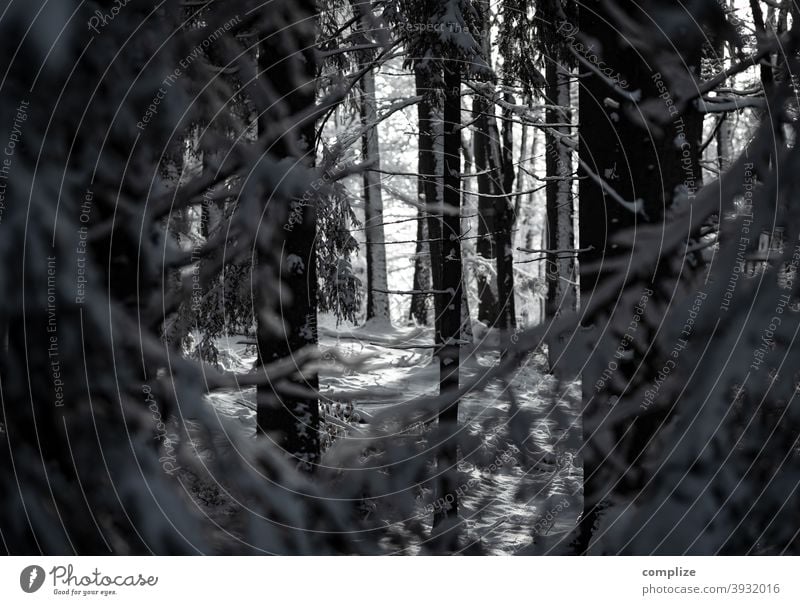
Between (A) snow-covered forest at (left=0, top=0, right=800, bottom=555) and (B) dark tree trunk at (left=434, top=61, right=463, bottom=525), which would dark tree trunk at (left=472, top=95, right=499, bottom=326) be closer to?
(B) dark tree trunk at (left=434, top=61, right=463, bottom=525)

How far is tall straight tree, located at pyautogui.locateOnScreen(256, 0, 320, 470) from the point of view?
21.3ft

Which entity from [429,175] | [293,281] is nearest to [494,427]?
[293,281]

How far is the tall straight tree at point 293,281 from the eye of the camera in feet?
21.3

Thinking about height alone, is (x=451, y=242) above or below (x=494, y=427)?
above

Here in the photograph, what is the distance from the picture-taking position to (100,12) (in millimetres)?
2693

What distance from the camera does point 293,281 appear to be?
6.77m

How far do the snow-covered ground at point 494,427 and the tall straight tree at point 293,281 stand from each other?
0.29 metres

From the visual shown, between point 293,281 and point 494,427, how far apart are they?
3742 mm

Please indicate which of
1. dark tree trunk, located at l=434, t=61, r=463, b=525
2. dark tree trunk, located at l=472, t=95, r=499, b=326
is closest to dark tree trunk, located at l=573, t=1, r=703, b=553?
dark tree trunk, located at l=434, t=61, r=463, b=525

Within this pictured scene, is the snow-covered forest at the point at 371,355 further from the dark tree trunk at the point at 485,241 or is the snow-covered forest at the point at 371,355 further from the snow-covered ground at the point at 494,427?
the dark tree trunk at the point at 485,241

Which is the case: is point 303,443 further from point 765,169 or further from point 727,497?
point 765,169

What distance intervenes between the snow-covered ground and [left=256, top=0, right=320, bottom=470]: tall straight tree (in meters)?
0.29
